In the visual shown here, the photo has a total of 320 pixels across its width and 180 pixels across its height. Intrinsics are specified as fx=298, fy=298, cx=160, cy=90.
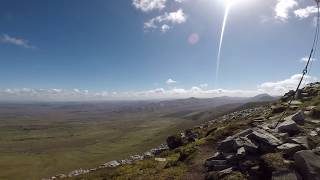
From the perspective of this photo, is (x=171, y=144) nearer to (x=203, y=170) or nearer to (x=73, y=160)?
Result: (x=203, y=170)

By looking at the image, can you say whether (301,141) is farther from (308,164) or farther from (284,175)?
(284,175)

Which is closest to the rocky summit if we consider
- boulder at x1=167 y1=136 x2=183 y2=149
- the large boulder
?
the large boulder

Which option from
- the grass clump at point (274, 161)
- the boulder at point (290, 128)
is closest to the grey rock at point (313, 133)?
the boulder at point (290, 128)

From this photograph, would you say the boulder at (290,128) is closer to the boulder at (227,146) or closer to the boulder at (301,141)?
the boulder at (301,141)

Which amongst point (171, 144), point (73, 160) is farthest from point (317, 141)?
point (73, 160)

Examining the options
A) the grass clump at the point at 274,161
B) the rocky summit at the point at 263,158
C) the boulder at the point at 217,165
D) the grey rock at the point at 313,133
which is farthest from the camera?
the grey rock at the point at 313,133
